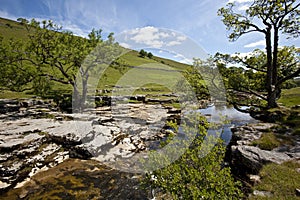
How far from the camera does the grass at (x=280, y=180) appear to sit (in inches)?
204

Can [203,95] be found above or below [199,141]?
above

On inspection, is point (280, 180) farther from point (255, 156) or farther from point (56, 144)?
point (56, 144)

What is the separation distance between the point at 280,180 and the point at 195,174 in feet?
13.0

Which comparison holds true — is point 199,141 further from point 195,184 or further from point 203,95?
point 203,95

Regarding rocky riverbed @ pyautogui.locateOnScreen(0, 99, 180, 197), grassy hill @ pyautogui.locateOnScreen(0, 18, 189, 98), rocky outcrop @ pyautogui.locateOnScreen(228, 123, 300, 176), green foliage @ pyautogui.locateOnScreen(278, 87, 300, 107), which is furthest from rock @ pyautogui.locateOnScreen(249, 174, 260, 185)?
green foliage @ pyautogui.locateOnScreen(278, 87, 300, 107)

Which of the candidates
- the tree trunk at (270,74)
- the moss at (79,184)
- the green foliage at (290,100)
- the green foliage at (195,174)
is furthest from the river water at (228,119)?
the green foliage at (290,100)

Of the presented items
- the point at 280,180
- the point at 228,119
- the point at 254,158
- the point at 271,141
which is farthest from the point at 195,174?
the point at 228,119

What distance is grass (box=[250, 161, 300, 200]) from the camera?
518cm

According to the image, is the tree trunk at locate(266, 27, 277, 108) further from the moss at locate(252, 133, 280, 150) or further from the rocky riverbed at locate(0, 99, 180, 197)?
the rocky riverbed at locate(0, 99, 180, 197)

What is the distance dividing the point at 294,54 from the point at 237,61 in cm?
509

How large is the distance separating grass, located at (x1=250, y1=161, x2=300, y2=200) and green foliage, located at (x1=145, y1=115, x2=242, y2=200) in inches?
77.2

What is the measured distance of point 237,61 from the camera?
14961mm

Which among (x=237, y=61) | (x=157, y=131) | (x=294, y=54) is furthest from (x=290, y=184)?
(x=294, y=54)

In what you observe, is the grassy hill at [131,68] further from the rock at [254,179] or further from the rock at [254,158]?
the rock at [254,179]
